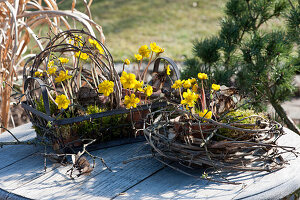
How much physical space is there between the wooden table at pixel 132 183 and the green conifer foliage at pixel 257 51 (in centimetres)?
92

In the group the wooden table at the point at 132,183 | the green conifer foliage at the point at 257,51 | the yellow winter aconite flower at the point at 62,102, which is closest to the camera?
the wooden table at the point at 132,183

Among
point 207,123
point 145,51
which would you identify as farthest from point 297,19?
point 207,123

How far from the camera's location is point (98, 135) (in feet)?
4.79

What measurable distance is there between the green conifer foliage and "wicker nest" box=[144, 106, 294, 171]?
876mm

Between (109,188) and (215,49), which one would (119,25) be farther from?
(109,188)

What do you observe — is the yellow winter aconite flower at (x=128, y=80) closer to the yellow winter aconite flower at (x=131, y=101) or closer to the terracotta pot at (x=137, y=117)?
the yellow winter aconite flower at (x=131, y=101)

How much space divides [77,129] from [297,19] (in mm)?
1452

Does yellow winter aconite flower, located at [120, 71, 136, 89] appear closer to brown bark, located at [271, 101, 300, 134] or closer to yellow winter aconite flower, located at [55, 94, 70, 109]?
yellow winter aconite flower, located at [55, 94, 70, 109]

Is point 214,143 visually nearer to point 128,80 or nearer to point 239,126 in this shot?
point 239,126

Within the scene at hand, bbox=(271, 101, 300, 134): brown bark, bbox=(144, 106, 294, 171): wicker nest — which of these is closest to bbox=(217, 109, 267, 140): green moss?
bbox=(144, 106, 294, 171): wicker nest

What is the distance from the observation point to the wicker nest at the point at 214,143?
1178 mm

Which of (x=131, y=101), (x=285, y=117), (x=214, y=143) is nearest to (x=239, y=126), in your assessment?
(x=214, y=143)

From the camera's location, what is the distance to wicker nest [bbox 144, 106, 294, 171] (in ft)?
3.86

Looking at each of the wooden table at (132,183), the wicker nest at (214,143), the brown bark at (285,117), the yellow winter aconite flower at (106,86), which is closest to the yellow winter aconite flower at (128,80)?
the yellow winter aconite flower at (106,86)
